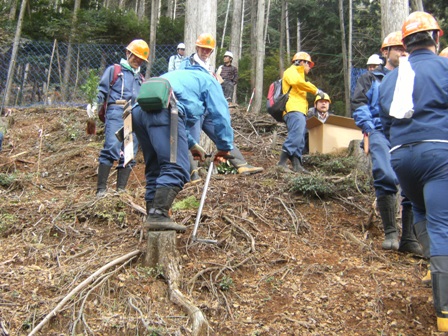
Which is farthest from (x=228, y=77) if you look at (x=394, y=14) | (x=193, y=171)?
(x=193, y=171)

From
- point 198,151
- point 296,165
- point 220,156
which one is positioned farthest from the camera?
point 296,165

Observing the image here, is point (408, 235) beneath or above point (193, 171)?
beneath

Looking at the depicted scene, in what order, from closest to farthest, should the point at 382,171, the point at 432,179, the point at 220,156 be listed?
the point at 432,179 < the point at 220,156 < the point at 382,171

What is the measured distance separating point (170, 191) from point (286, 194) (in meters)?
2.26

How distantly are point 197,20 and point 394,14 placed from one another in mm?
2874

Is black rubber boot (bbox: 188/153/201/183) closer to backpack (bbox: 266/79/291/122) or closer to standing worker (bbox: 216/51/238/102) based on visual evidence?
backpack (bbox: 266/79/291/122)

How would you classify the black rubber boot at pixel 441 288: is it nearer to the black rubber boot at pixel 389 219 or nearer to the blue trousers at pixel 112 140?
the black rubber boot at pixel 389 219

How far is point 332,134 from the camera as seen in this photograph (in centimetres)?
898

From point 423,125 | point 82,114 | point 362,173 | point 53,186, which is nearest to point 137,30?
point 82,114

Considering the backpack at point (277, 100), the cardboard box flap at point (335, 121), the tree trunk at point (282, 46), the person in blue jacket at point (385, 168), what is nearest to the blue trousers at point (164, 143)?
the person in blue jacket at point (385, 168)

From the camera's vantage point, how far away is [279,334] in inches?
154

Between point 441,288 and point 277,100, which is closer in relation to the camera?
point 441,288

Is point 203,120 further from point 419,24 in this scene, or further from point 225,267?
point 419,24

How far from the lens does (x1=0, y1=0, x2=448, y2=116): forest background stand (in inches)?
756
